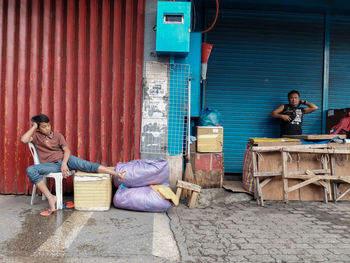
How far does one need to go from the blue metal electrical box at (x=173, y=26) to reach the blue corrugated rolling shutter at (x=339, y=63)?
4282mm

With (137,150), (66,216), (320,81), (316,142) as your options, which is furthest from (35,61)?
(320,81)

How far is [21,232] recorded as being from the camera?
3.18 m

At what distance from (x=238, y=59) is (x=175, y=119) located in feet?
8.69

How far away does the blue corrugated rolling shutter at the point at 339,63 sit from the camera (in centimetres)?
669

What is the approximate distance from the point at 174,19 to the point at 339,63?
183 inches

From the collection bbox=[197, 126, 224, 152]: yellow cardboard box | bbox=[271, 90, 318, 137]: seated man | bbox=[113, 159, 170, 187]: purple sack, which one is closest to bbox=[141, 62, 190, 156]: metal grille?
bbox=[197, 126, 224, 152]: yellow cardboard box

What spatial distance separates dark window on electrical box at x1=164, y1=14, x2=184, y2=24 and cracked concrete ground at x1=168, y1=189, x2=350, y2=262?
288 cm

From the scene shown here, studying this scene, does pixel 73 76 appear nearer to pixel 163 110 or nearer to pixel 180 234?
pixel 163 110

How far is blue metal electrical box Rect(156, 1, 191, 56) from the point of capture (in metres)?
4.35

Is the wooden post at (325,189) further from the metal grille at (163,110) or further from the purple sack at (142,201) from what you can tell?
the purple sack at (142,201)

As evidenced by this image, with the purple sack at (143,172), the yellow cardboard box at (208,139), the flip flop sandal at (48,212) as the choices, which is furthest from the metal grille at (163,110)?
the flip flop sandal at (48,212)

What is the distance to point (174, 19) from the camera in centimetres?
439

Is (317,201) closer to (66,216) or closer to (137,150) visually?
(137,150)

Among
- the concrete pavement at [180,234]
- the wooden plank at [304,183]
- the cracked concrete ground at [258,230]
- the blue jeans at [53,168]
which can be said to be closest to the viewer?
the concrete pavement at [180,234]
